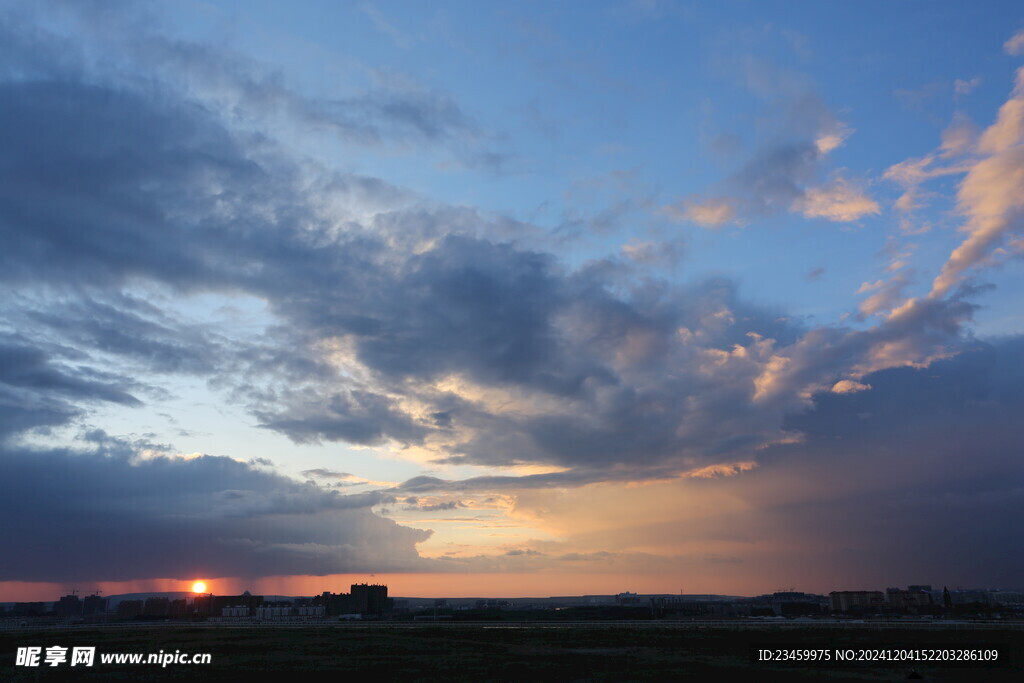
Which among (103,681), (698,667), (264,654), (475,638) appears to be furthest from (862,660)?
(103,681)

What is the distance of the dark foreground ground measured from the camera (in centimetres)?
5903

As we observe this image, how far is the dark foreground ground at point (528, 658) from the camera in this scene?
59031 millimetres

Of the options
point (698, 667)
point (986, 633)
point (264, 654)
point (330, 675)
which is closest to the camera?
point (330, 675)

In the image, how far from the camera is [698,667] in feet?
213

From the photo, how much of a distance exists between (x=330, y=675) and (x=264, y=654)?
77.0 feet

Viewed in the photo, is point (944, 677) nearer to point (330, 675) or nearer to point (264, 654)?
point (330, 675)

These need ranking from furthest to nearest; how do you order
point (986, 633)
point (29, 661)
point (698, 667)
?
point (986, 633), point (29, 661), point (698, 667)

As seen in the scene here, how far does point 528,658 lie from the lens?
73.7 m

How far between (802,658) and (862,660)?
20.0ft

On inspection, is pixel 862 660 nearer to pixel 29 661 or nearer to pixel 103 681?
Answer: pixel 103 681

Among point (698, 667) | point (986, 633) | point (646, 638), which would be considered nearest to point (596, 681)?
point (698, 667)

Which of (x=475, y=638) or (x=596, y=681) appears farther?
(x=475, y=638)

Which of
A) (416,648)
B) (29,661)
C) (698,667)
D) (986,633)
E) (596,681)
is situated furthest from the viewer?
(986,633)

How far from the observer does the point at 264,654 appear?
257 feet
